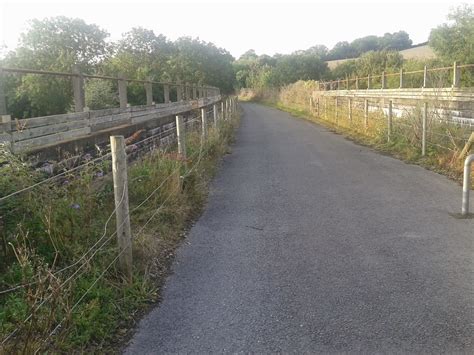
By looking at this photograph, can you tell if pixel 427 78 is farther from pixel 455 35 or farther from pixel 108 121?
pixel 455 35

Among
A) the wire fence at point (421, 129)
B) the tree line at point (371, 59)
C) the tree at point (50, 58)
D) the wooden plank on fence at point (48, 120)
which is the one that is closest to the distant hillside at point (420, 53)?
the tree line at point (371, 59)

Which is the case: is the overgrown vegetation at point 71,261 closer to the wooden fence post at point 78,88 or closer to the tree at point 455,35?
the wooden fence post at point 78,88

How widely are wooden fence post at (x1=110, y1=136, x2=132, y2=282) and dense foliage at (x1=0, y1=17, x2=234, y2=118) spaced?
8.31 meters

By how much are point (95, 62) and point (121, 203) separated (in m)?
45.2

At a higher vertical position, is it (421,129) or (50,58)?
(50,58)

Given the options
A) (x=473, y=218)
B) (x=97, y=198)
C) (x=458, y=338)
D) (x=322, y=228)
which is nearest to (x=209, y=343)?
A: (x=458, y=338)

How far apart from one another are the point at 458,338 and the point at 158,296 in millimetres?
2516

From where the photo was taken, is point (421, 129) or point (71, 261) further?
point (421, 129)

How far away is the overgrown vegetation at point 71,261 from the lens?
3270mm

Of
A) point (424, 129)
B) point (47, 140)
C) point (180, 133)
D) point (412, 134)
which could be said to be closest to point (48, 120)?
point (47, 140)

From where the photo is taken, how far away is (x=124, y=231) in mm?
4641

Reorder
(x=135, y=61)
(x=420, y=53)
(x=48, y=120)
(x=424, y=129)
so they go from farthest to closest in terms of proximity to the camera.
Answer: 1. (x=420, y=53)
2. (x=135, y=61)
3. (x=424, y=129)
4. (x=48, y=120)

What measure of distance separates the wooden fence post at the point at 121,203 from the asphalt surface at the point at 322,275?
477 millimetres

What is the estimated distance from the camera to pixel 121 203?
178 inches
